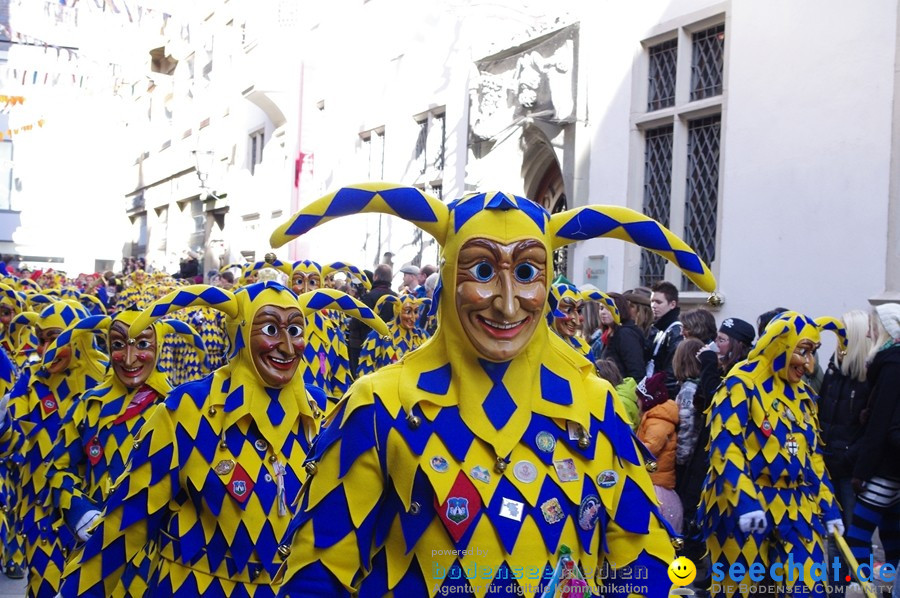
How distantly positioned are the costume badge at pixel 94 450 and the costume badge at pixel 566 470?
348 cm

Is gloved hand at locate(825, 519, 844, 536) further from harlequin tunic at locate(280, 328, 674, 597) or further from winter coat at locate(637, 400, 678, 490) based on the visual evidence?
harlequin tunic at locate(280, 328, 674, 597)

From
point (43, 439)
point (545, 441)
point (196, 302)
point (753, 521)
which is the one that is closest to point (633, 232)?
point (545, 441)

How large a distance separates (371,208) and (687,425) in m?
4.79

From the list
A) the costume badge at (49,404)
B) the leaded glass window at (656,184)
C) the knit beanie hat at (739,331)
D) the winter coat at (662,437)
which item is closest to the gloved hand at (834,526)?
the winter coat at (662,437)

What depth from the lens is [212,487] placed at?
15.3 ft

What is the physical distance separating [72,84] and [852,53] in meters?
25.5

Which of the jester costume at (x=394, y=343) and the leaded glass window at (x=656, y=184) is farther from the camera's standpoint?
the leaded glass window at (x=656, y=184)

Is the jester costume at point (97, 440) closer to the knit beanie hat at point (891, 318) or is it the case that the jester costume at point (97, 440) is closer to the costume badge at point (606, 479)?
the costume badge at point (606, 479)

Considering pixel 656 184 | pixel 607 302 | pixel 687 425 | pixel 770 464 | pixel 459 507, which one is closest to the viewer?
pixel 459 507

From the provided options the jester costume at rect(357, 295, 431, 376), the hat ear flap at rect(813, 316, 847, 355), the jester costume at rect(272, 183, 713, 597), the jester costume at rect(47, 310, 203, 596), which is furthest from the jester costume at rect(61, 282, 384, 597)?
the jester costume at rect(357, 295, 431, 376)

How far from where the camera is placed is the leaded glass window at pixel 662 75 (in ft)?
42.4

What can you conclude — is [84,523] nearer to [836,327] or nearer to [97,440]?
[97,440]

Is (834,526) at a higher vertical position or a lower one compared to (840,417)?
lower

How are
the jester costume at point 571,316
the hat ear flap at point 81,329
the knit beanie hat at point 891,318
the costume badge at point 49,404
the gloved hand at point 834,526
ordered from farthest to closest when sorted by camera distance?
the jester costume at point 571,316 < the knit beanie hat at point 891,318 < the costume badge at point 49,404 < the hat ear flap at point 81,329 < the gloved hand at point 834,526
